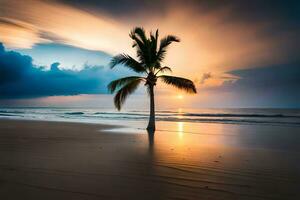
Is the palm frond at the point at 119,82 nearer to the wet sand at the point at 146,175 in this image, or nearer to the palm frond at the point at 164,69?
the palm frond at the point at 164,69

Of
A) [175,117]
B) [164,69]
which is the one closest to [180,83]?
[164,69]

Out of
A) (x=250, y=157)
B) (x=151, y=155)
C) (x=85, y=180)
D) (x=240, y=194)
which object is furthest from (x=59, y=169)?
(x=250, y=157)

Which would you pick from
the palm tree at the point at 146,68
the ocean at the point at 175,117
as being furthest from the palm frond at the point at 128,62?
the ocean at the point at 175,117

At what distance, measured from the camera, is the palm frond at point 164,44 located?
46.5 feet

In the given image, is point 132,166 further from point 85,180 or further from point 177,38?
point 177,38

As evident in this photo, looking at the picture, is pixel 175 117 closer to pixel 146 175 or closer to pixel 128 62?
pixel 128 62

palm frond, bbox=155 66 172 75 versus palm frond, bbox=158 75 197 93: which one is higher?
palm frond, bbox=155 66 172 75

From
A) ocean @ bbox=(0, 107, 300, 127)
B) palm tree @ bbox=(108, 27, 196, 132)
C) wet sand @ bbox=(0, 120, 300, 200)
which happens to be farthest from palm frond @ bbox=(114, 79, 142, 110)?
wet sand @ bbox=(0, 120, 300, 200)

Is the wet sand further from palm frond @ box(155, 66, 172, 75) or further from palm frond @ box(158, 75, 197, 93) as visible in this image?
palm frond @ box(155, 66, 172, 75)

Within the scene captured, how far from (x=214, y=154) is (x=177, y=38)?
29.5 feet

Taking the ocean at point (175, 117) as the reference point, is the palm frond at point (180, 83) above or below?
above

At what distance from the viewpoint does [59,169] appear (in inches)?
195

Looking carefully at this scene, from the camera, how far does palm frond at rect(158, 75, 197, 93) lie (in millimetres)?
14188

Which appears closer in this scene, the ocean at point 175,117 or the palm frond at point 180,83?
the palm frond at point 180,83
